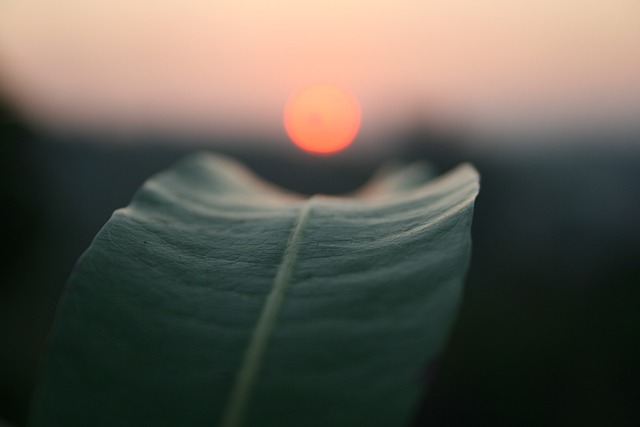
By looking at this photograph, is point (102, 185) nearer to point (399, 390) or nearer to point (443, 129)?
point (443, 129)

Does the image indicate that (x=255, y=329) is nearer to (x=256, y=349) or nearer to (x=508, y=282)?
(x=256, y=349)

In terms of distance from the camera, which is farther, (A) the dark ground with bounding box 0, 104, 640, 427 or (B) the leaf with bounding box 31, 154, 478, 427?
(A) the dark ground with bounding box 0, 104, 640, 427

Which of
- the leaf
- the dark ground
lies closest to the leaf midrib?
the leaf

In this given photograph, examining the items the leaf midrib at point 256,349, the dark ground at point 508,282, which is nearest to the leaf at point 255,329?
the leaf midrib at point 256,349

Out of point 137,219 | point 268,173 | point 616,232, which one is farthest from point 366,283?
point 268,173

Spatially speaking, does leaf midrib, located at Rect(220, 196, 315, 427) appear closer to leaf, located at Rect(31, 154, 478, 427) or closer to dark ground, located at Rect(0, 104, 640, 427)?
leaf, located at Rect(31, 154, 478, 427)
